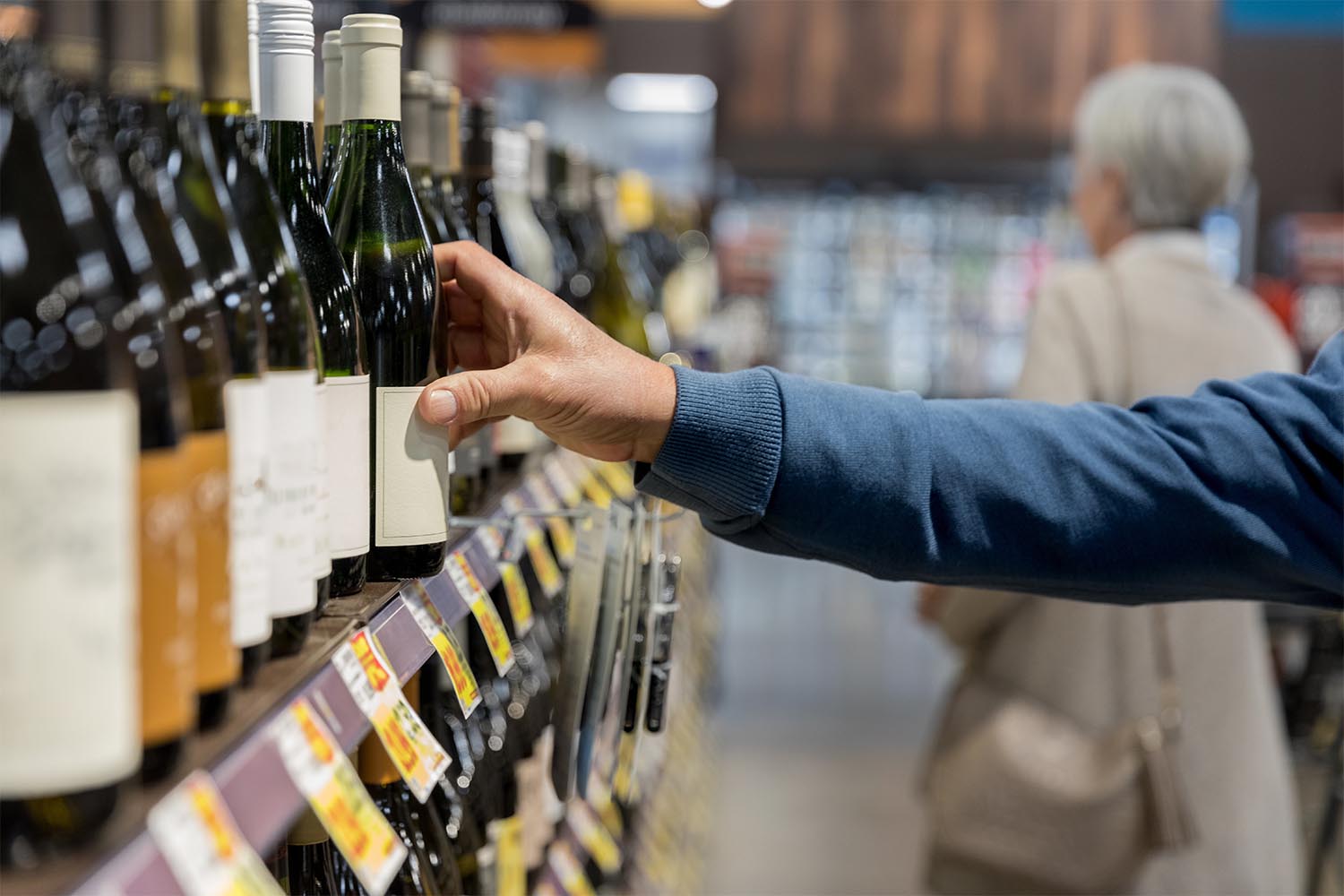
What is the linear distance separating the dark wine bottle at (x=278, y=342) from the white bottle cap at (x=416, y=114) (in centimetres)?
40

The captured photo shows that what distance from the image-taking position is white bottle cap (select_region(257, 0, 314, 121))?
959 millimetres

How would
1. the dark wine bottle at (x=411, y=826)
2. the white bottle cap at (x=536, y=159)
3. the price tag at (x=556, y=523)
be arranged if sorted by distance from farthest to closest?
the white bottle cap at (x=536, y=159) → the price tag at (x=556, y=523) → the dark wine bottle at (x=411, y=826)

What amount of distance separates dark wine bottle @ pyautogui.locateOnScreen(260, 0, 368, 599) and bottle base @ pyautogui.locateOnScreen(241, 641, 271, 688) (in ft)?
0.40

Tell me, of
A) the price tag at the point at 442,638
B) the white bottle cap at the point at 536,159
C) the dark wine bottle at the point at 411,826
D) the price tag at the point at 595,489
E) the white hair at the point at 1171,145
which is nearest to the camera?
the price tag at the point at 442,638

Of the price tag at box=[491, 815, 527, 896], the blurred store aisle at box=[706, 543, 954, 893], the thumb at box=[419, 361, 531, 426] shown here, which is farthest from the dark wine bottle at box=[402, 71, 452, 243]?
the blurred store aisle at box=[706, 543, 954, 893]

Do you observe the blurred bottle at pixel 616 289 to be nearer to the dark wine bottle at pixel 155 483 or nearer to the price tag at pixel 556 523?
the price tag at pixel 556 523

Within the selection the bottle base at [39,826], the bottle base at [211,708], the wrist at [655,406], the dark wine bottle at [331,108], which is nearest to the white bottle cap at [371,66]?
the dark wine bottle at [331,108]

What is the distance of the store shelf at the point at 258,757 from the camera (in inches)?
22.6

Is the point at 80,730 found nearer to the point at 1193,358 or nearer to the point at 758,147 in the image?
the point at 1193,358

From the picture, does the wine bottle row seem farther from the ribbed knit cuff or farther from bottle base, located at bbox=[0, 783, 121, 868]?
the ribbed knit cuff

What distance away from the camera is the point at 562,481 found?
6.22 feet

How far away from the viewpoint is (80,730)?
591 millimetres

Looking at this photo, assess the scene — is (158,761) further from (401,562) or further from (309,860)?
(309,860)

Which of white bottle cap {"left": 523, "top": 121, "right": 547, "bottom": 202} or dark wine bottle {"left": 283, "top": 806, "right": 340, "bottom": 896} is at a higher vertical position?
white bottle cap {"left": 523, "top": 121, "right": 547, "bottom": 202}
